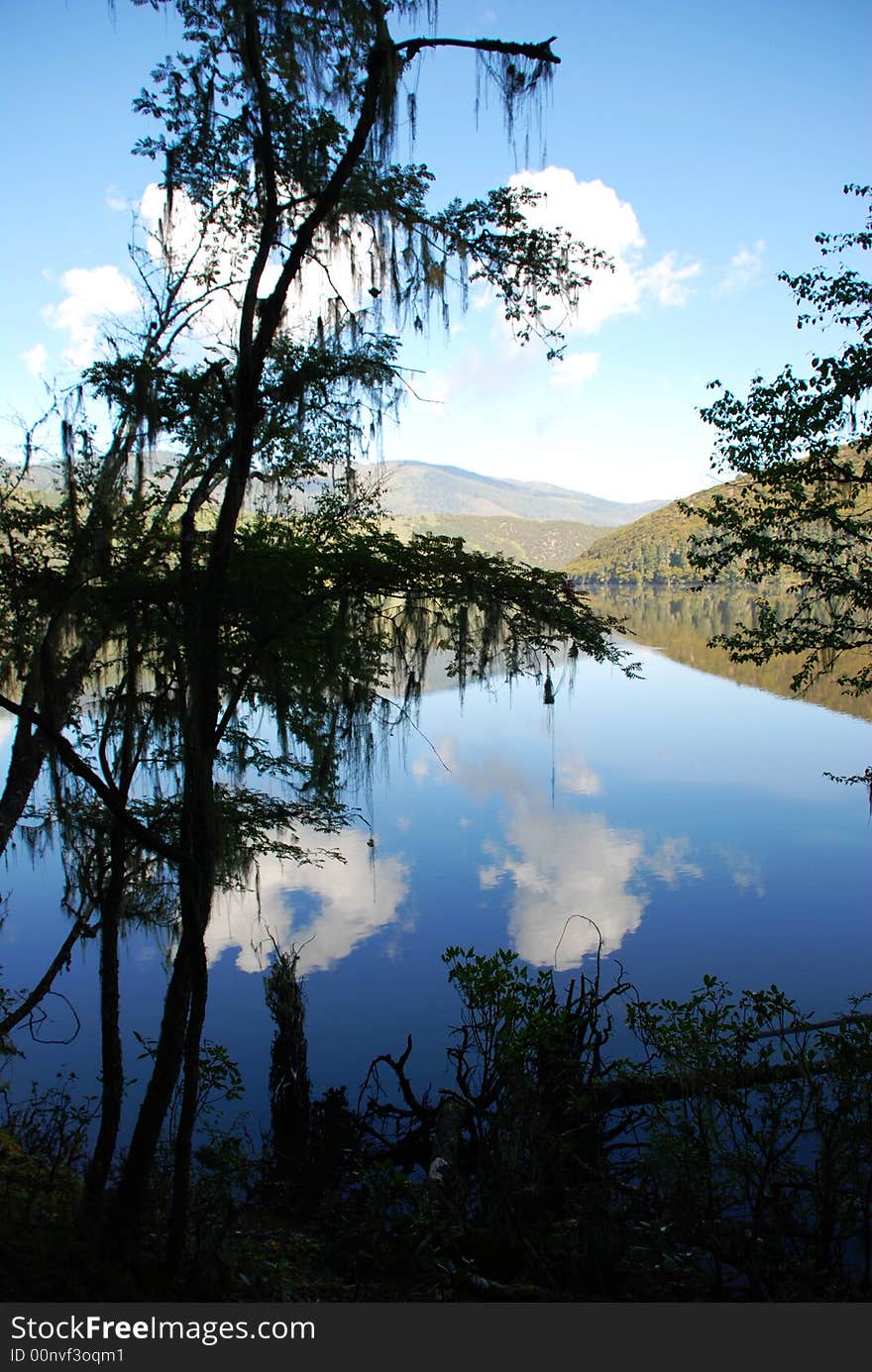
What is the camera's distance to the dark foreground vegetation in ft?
17.1

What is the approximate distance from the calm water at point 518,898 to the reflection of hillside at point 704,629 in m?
4.90

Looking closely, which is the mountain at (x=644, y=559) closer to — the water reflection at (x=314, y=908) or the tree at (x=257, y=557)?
the water reflection at (x=314, y=908)

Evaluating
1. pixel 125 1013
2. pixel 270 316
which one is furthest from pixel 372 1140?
pixel 270 316

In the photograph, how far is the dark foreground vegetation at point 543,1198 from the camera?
522 cm

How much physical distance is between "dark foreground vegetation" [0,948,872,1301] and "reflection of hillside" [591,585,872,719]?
30.7ft

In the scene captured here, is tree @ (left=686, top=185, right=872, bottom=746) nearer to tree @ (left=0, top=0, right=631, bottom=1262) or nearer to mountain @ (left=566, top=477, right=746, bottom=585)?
tree @ (left=0, top=0, right=631, bottom=1262)

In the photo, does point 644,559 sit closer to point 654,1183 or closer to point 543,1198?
point 654,1183

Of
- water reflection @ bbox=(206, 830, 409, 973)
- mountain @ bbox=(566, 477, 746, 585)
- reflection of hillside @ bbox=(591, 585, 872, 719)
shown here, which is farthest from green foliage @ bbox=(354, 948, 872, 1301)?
mountain @ bbox=(566, 477, 746, 585)

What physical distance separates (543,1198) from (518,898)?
9570 millimetres

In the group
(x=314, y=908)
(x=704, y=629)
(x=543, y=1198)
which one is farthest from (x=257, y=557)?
(x=704, y=629)

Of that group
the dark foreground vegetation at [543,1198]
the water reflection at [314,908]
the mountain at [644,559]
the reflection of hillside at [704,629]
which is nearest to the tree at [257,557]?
the dark foreground vegetation at [543,1198]

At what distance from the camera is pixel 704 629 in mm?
71375

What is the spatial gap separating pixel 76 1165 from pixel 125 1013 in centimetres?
427

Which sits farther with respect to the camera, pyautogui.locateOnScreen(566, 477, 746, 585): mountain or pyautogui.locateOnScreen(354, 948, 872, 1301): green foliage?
pyautogui.locateOnScreen(566, 477, 746, 585): mountain
